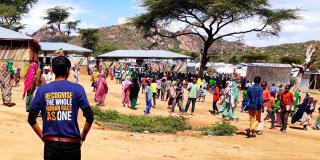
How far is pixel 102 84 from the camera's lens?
19.7 metres

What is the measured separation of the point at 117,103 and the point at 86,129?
677 inches

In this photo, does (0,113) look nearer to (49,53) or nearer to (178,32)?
(178,32)

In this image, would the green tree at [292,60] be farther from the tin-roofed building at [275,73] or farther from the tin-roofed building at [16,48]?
the tin-roofed building at [16,48]

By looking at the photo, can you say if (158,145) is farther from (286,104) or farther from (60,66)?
(60,66)

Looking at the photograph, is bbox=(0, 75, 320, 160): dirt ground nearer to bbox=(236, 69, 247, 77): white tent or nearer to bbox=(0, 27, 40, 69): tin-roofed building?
bbox=(0, 27, 40, 69): tin-roofed building

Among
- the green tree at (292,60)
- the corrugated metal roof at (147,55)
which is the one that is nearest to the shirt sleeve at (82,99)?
the corrugated metal roof at (147,55)

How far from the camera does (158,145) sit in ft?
36.2

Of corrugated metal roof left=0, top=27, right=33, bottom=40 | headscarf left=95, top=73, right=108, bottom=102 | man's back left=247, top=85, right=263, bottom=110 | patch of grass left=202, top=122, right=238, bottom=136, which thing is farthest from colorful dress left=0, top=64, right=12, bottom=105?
corrugated metal roof left=0, top=27, right=33, bottom=40

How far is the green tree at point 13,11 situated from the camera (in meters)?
61.8

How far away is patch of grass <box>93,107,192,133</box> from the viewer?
13.9 meters

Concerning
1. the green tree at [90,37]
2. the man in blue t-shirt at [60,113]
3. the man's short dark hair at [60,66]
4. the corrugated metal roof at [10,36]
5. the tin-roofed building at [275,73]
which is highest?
the green tree at [90,37]

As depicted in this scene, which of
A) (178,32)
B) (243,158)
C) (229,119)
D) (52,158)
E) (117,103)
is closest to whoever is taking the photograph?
(52,158)

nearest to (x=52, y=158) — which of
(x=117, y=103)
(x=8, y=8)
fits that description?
(x=117, y=103)

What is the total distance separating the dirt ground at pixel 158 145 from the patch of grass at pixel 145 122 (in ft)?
2.01
